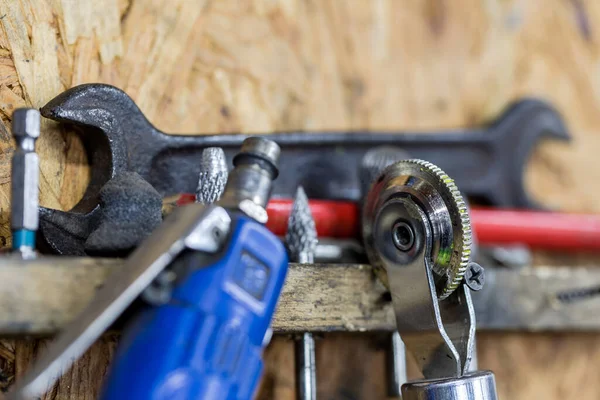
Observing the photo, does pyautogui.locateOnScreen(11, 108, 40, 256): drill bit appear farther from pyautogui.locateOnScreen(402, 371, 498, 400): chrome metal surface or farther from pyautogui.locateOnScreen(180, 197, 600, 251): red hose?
pyautogui.locateOnScreen(402, 371, 498, 400): chrome metal surface

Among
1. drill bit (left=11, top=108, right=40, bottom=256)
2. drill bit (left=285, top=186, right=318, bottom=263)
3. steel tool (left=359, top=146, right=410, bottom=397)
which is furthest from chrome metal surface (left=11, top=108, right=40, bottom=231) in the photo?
steel tool (left=359, top=146, right=410, bottom=397)

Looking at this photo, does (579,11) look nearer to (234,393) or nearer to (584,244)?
(584,244)

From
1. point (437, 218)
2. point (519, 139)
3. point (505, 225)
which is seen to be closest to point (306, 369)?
point (437, 218)

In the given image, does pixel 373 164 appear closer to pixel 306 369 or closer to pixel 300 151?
pixel 300 151

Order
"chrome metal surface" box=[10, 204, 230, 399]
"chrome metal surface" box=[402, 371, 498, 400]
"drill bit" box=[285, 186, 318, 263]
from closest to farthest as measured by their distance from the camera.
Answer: "chrome metal surface" box=[10, 204, 230, 399]
"chrome metal surface" box=[402, 371, 498, 400]
"drill bit" box=[285, 186, 318, 263]

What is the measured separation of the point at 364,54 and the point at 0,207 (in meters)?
0.58

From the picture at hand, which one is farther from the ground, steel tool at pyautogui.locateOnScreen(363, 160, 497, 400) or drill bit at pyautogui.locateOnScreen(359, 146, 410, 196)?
drill bit at pyautogui.locateOnScreen(359, 146, 410, 196)

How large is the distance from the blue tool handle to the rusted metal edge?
0.26 feet

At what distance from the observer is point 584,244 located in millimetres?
954

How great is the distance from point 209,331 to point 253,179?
16 cm

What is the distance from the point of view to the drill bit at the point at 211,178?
642 millimetres

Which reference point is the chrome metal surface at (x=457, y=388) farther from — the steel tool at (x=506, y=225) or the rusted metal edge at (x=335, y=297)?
the steel tool at (x=506, y=225)

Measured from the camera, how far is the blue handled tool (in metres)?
0.46

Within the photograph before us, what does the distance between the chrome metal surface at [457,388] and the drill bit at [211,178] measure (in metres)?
0.28
